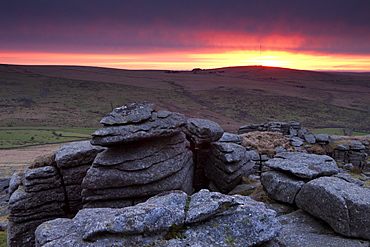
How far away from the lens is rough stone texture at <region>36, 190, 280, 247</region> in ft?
27.5

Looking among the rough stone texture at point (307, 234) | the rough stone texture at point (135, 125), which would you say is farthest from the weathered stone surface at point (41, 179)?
the rough stone texture at point (307, 234)

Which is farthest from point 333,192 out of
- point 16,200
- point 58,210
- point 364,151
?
point 364,151

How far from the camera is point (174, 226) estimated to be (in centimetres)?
895

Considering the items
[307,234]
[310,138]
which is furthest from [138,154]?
[310,138]

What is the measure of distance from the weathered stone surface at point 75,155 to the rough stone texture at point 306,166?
494 inches

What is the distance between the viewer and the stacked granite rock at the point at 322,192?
1071 centimetres

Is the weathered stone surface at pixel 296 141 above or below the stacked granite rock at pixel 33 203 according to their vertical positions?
below

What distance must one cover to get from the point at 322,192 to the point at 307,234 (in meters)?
1.93

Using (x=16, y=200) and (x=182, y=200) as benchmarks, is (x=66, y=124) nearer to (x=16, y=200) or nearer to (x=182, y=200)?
(x=16, y=200)

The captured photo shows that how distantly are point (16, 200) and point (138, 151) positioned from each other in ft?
28.3

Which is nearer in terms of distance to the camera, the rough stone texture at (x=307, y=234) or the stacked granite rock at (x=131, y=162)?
the rough stone texture at (x=307, y=234)

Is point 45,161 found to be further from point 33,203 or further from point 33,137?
point 33,137

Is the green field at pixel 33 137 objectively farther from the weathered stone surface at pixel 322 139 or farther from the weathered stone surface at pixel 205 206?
the weathered stone surface at pixel 205 206

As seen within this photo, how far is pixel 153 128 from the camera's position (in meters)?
18.2
